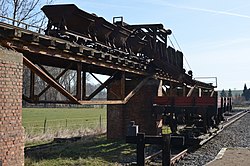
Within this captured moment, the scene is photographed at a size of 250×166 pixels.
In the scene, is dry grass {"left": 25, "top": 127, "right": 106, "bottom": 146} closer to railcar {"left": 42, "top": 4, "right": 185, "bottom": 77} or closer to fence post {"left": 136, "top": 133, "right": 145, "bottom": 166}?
railcar {"left": 42, "top": 4, "right": 185, "bottom": 77}

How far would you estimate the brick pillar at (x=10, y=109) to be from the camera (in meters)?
7.86

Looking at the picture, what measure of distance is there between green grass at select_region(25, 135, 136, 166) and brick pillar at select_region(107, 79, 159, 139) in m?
1.80

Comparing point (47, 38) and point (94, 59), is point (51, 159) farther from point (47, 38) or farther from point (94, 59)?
point (47, 38)

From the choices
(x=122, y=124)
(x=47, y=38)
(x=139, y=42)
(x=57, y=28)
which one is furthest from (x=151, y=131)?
(x=47, y=38)

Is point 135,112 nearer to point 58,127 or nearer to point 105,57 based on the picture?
point 105,57

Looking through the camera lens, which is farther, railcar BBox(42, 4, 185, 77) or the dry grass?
the dry grass

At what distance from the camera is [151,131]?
17766mm

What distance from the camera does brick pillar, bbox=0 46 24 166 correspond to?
7.86 m

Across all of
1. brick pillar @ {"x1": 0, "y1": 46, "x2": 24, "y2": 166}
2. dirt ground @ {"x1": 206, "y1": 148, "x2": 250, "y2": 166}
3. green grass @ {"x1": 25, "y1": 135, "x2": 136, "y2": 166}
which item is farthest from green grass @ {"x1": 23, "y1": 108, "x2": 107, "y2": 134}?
brick pillar @ {"x1": 0, "y1": 46, "x2": 24, "y2": 166}

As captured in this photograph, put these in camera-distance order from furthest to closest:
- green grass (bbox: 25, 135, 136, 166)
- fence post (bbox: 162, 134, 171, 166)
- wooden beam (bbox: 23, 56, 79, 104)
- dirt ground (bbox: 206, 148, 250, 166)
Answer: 1. green grass (bbox: 25, 135, 136, 166)
2. dirt ground (bbox: 206, 148, 250, 166)
3. fence post (bbox: 162, 134, 171, 166)
4. wooden beam (bbox: 23, 56, 79, 104)

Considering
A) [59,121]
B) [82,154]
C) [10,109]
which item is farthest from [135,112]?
[59,121]

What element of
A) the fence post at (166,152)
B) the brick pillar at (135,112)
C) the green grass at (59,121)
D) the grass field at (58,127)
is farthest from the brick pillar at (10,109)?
the green grass at (59,121)

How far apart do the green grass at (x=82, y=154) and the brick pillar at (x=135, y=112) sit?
180 centimetres

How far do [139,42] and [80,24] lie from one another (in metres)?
5.24
